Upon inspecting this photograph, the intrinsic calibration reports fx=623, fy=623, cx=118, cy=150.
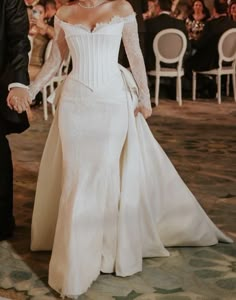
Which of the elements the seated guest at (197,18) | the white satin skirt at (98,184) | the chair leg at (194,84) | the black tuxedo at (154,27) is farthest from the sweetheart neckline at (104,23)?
the seated guest at (197,18)

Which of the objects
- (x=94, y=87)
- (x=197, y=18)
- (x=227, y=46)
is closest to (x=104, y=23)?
(x=94, y=87)

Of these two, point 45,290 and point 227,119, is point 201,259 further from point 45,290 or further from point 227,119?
point 227,119

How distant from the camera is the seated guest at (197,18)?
28.8 ft

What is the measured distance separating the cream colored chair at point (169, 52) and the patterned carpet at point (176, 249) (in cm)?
125

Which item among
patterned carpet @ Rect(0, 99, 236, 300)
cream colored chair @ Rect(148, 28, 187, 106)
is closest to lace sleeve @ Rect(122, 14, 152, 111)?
patterned carpet @ Rect(0, 99, 236, 300)

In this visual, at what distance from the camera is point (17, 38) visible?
3.12 m

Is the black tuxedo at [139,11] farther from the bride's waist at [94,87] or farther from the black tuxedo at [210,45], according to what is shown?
the bride's waist at [94,87]

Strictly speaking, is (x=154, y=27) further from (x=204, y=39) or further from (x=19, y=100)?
(x=19, y=100)

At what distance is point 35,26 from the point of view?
7.54m

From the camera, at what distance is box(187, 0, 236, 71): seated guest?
8.07 metres

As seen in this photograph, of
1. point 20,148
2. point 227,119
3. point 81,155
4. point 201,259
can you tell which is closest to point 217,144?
point 227,119

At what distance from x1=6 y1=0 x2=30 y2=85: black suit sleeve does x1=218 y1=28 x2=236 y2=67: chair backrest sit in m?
5.15

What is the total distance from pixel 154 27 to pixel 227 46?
970mm

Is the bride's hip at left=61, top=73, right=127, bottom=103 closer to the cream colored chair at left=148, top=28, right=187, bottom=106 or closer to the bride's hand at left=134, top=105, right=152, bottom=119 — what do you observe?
the bride's hand at left=134, top=105, right=152, bottom=119
